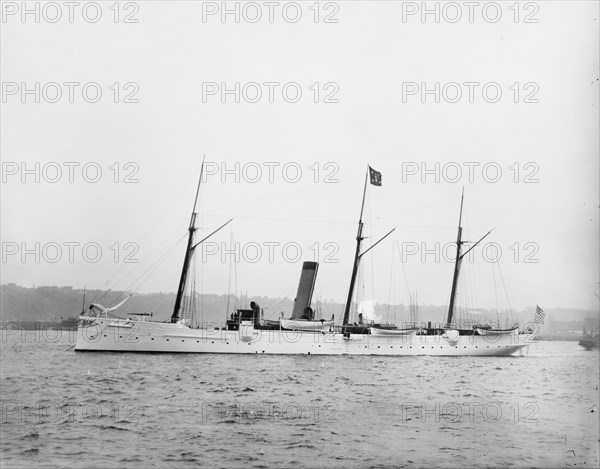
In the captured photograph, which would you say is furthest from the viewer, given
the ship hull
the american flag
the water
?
the american flag

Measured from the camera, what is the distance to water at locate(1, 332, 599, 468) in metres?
13.0

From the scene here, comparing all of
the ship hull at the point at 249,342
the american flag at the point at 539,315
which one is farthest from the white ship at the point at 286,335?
the american flag at the point at 539,315

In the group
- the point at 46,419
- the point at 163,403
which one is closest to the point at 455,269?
the point at 163,403

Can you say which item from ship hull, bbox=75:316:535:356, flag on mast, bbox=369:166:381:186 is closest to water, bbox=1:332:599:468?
ship hull, bbox=75:316:535:356

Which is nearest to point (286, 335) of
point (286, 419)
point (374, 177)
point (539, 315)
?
point (374, 177)

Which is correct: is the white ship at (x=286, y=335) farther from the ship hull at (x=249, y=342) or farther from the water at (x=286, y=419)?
the water at (x=286, y=419)

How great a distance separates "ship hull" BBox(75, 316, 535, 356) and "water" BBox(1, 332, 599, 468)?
824cm

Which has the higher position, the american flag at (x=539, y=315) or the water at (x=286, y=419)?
the american flag at (x=539, y=315)

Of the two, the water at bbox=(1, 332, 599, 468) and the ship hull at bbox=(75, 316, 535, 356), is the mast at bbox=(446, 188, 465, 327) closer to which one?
the ship hull at bbox=(75, 316, 535, 356)

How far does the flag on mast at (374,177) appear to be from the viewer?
40959 millimetres

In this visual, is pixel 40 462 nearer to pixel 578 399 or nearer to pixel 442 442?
pixel 442 442

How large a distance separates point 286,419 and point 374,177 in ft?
87.0

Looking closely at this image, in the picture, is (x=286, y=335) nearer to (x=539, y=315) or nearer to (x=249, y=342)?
(x=249, y=342)

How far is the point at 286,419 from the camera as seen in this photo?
16.9 metres
